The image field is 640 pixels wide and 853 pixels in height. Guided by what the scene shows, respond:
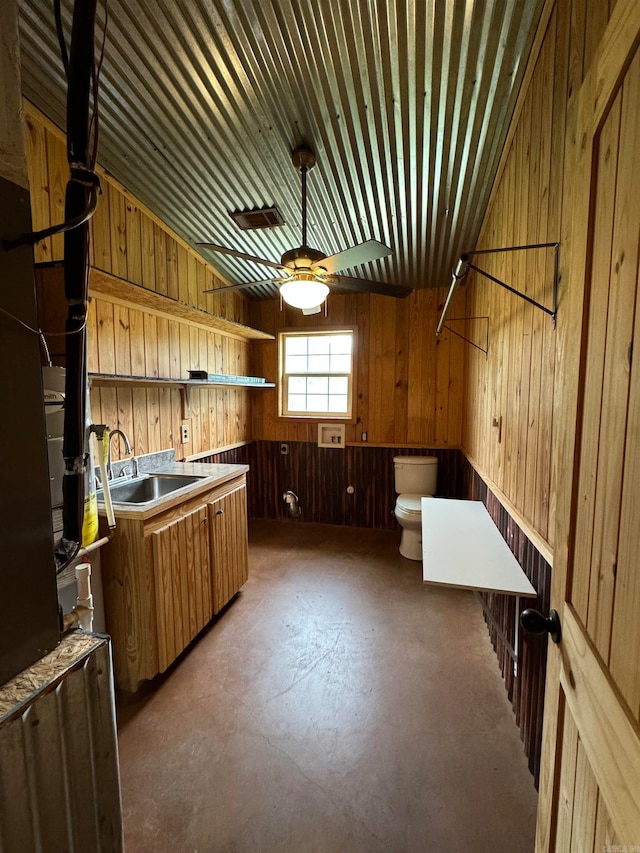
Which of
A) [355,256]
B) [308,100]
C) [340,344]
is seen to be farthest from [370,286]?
[340,344]

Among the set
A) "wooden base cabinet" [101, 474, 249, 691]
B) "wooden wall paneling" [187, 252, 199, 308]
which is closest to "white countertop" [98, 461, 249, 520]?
"wooden base cabinet" [101, 474, 249, 691]

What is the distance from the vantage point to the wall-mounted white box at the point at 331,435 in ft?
12.7

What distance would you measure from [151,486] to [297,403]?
204 cm

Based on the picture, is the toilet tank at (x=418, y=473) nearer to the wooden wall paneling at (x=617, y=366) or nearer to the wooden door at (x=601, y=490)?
the wooden door at (x=601, y=490)

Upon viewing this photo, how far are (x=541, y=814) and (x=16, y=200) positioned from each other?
5.78 feet

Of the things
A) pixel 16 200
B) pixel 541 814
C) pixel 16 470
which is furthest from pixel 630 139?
pixel 541 814

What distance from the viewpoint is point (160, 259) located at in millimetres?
2686

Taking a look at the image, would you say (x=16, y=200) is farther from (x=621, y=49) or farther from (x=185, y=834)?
(x=185, y=834)

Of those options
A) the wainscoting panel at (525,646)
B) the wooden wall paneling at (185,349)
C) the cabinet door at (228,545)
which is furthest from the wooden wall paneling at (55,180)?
the wainscoting panel at (525,646)

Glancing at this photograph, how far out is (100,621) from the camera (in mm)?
1701

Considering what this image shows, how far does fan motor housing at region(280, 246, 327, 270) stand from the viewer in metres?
1.93

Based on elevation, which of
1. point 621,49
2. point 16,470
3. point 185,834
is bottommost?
point 185,834

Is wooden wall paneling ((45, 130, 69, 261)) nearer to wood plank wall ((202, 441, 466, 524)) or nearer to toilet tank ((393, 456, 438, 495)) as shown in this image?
wood plank wall ((202, 441, 466, 524))

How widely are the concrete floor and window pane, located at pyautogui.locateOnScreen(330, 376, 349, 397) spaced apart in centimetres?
216
